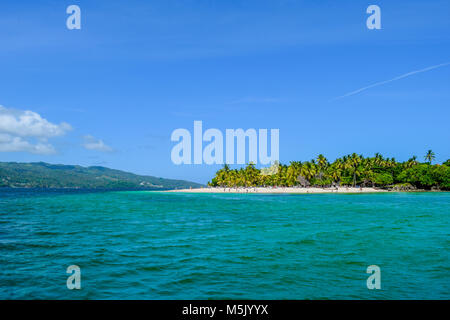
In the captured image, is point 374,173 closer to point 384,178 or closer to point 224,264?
point 384,178

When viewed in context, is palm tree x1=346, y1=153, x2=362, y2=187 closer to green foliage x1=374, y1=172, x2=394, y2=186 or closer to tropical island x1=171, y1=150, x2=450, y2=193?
tropical island x1=171, y1=150, x2=450, y2=193

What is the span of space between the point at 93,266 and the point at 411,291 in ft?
49.3

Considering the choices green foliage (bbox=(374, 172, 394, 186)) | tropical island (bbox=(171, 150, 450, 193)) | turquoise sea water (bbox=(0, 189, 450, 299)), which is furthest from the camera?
green foliage (bbox=(374, 172, 394, 186))

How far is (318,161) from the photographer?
197 m

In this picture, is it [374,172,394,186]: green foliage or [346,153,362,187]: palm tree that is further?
[346,153,362,187]: palm tree

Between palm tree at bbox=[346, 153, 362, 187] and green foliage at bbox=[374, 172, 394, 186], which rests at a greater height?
palm tree at bbox=[346, 153, 362, 187]

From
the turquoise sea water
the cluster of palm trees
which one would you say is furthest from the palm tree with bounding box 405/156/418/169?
the turquoise sea water

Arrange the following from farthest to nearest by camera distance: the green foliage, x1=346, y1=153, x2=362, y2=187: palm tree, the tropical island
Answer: x1=346, y1=153, x2=362, y2=187: palm tree, the green foliage, the tropical island

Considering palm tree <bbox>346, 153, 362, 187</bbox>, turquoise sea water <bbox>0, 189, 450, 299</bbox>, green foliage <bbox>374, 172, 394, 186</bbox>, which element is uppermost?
palm tree <bbox>346, 153, 362, 187</bbox>

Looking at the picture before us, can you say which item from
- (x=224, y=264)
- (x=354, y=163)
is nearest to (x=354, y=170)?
(x=354, y=163)

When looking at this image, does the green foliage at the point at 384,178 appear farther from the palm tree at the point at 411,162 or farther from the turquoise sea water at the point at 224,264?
the turquoise sea water at the point at 224,264

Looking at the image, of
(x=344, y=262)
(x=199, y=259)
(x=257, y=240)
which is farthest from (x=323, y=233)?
(x=199, y=259)
